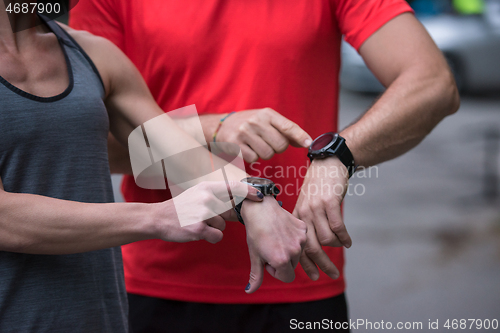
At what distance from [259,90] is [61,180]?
0.69m

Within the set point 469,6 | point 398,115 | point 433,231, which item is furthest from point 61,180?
point 469,6

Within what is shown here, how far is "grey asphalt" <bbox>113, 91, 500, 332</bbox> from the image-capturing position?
3.79 metres

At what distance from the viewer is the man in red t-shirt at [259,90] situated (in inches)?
63.4

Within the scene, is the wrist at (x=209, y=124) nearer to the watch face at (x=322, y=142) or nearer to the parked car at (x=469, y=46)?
the watch face at (x=322, y=142)

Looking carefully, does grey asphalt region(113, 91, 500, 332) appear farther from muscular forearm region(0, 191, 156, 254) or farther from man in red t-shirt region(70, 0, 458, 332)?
muscular forearm region(0, 191, 156, 254)

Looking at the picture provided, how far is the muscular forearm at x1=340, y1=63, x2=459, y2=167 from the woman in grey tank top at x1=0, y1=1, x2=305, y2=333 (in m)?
0.38

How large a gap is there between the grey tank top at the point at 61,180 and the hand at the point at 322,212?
1.83 feet

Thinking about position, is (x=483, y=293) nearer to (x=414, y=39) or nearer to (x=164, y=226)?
(x=414, y=39)

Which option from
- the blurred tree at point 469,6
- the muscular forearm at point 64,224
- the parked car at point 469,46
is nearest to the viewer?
the muscular forearm at point 64,224

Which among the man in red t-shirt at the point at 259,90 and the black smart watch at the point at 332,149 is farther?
the man in red t-shirt at the point at 259,90

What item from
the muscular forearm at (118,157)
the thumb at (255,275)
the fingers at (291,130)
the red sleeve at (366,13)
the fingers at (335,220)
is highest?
the red sleeve at (366,13)

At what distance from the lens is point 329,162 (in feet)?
4.85

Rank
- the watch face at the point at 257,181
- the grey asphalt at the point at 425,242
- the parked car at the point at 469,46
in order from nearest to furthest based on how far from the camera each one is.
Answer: the watch face at the point at 257,181
the grey asphalt at the point at 425,242
the parked car at the point at 469,46

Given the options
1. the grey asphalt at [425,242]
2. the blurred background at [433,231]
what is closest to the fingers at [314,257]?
the blurred background at [433,231]
